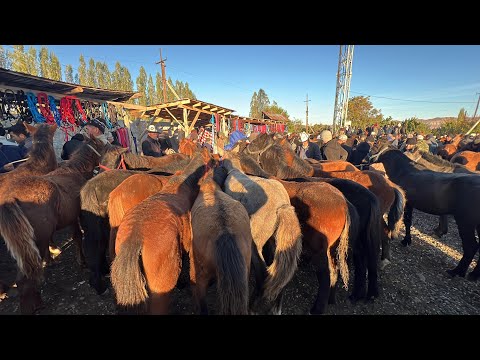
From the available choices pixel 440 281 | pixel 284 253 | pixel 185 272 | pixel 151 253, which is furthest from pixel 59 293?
pixel 440 281

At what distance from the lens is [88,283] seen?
382cm

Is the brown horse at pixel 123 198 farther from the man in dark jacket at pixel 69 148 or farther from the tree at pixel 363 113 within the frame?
the tree at pixel 363 113

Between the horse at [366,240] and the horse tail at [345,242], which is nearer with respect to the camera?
the horse tail at [345,242]

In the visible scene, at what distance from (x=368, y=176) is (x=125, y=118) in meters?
9.90

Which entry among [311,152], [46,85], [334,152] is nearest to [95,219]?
[46,85]

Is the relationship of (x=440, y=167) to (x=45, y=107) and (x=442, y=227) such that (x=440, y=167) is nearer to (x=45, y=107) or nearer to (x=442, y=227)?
(x=442, y=227)

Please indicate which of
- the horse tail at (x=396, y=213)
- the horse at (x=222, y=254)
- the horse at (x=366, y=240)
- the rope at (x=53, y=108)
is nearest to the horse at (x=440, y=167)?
the horse tail at (x=396, y=213)

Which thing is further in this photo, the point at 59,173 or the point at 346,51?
the point at 346,51

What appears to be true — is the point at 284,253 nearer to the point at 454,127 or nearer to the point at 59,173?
the point at 59,173

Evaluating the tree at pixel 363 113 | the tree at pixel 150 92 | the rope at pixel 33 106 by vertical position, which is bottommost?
the rope at pixel 33 106

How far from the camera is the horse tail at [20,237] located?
8.80 feet

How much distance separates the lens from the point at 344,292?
12.5ft

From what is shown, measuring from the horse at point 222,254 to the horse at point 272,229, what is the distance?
65cm

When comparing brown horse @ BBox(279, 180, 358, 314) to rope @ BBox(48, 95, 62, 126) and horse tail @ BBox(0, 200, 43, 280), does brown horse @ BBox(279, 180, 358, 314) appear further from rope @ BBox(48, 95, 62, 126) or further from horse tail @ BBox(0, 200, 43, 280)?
rope @ BBox(48, 95, 62, 126)
